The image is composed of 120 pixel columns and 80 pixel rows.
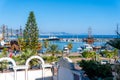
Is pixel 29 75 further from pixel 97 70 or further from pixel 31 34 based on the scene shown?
pixel 31 34

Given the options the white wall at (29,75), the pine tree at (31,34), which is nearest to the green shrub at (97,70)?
the white wall at (29,75)

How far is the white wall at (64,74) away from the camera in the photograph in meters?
17.0

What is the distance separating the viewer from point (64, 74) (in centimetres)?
1780

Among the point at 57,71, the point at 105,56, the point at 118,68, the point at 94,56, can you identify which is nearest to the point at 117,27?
the point at 118,68

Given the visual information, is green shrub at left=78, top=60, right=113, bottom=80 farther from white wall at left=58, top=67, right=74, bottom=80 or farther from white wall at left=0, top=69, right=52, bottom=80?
white wall at left=0, top=69, right=52, bottom=80

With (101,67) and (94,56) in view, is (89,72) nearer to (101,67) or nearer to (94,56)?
(101,67)

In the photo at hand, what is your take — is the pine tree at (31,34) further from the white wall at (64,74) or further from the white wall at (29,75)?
the white wall at (64,74)

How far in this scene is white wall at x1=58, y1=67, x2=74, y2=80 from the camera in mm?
16969

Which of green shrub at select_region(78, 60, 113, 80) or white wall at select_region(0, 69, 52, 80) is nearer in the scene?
green shrub at select_region(78, 60, 113, 80)

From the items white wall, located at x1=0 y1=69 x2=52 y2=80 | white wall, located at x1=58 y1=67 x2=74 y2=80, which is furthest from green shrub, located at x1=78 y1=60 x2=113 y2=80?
white wall, located at x1=0 y1=69 x2=52 y2=80

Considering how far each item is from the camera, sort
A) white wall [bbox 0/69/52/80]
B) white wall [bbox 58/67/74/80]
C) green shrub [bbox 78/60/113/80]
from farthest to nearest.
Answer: white wall [bbox 0/69/52/80]
white wall [bbox 58/67/74/80]
green shrub [bbox 78/60/113/80]

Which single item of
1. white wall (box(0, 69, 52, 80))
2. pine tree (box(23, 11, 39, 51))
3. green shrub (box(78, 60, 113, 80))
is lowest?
white wall (box(0, 69, 52, 80))

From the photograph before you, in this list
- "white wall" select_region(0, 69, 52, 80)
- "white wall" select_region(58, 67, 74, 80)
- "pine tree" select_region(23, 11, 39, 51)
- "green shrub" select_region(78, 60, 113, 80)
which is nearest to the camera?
"green shrub" select_region(78, 60, 113, 80)

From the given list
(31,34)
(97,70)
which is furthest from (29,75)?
(31,34)
